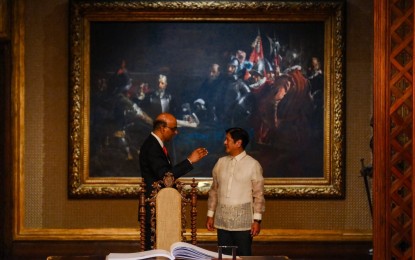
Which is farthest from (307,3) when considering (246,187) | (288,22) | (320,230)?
(246,187)

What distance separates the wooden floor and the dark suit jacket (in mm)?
2439

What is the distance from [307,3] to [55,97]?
10.3 ft

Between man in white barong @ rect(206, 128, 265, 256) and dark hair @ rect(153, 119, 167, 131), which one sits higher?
dark hair @ rect(153, 119, 167, 131)

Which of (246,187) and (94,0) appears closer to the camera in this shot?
(246,187)

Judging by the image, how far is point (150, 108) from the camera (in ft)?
35.5

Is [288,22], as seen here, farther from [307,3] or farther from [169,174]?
[169,174]

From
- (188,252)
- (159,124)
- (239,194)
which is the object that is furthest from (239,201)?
(188,252)

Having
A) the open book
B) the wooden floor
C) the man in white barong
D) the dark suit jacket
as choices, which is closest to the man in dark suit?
the dark suit jacket

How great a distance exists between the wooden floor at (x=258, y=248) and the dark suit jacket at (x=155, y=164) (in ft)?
8.00

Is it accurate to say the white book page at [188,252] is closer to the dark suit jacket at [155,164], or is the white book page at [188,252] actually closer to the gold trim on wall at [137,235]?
the dark suit jacket at [155,164]

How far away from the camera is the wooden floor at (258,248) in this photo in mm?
10727

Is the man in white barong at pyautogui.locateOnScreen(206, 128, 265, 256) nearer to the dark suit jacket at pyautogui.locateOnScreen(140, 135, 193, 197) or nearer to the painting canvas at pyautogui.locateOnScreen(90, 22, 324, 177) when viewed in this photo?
the dark suit jacket at pyautogui.locateOnScreen(140, 135, 193, 197)

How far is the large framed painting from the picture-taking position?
35.3ft

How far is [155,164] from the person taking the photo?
8.41 m
